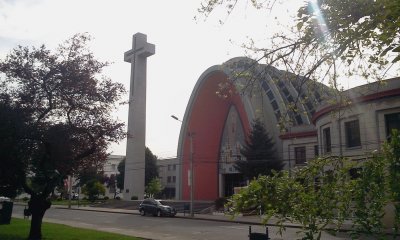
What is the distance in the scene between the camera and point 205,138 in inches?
2539

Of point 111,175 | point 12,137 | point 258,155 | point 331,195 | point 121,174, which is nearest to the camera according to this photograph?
point 331,195

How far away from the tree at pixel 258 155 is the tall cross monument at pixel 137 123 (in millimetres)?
19520

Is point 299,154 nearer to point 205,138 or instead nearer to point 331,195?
point 205,138

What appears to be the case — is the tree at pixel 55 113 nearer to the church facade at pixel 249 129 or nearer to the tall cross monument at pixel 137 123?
the church facade at pixel 249 129

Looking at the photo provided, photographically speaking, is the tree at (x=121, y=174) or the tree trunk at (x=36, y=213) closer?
the tree trunk at (x=36, y=213)

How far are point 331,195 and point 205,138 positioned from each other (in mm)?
59822

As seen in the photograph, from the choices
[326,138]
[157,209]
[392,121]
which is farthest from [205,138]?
[392,121]

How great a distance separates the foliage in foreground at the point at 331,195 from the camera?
411 cm

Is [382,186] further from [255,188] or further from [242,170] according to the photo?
[242,170]

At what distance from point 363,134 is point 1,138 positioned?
954 inches

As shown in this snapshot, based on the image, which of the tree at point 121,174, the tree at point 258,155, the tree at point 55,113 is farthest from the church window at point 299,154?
the tree at point 121,174

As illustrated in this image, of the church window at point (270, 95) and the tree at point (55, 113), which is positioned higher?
the church window at point (270, 95)

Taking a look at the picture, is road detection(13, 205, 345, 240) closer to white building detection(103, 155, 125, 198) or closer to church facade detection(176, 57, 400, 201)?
church facade detection(176, 57, 400, 201)

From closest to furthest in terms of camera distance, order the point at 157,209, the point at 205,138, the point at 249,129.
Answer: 1. the point at 157,209
2. the point at 249,129
3. the point at 205,138
